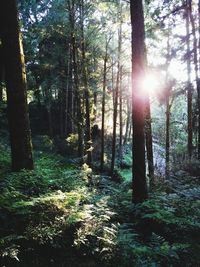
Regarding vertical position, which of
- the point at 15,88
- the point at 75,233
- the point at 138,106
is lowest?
the point at 75,233

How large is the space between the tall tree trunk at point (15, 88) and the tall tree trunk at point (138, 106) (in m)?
2.61

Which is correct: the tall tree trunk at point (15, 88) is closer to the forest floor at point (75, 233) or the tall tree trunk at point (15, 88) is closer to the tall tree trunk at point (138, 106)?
the forest floor at point (75, 233)

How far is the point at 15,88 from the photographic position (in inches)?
335

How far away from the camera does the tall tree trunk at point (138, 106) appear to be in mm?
8500

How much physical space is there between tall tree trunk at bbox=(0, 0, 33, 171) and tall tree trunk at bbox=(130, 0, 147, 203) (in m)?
2.61

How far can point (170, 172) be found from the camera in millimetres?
15141

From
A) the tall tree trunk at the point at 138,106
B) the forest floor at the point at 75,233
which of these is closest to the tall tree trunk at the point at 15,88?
the forest floor at the point at 75,233

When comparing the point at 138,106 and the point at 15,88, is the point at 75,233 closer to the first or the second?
the point at 138,106

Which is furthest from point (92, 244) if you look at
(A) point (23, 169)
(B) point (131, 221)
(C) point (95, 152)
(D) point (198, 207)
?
(C) point (95, 152)

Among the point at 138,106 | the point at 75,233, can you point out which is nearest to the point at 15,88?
the point at 138,106

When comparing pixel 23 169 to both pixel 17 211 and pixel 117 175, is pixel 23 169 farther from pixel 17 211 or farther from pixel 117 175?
pixel 117 175

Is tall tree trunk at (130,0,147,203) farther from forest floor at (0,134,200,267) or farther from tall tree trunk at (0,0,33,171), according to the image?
tall tree trunk at (0,0,33,171)

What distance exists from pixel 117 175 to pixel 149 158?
9099 mm

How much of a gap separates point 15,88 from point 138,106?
3001mm
